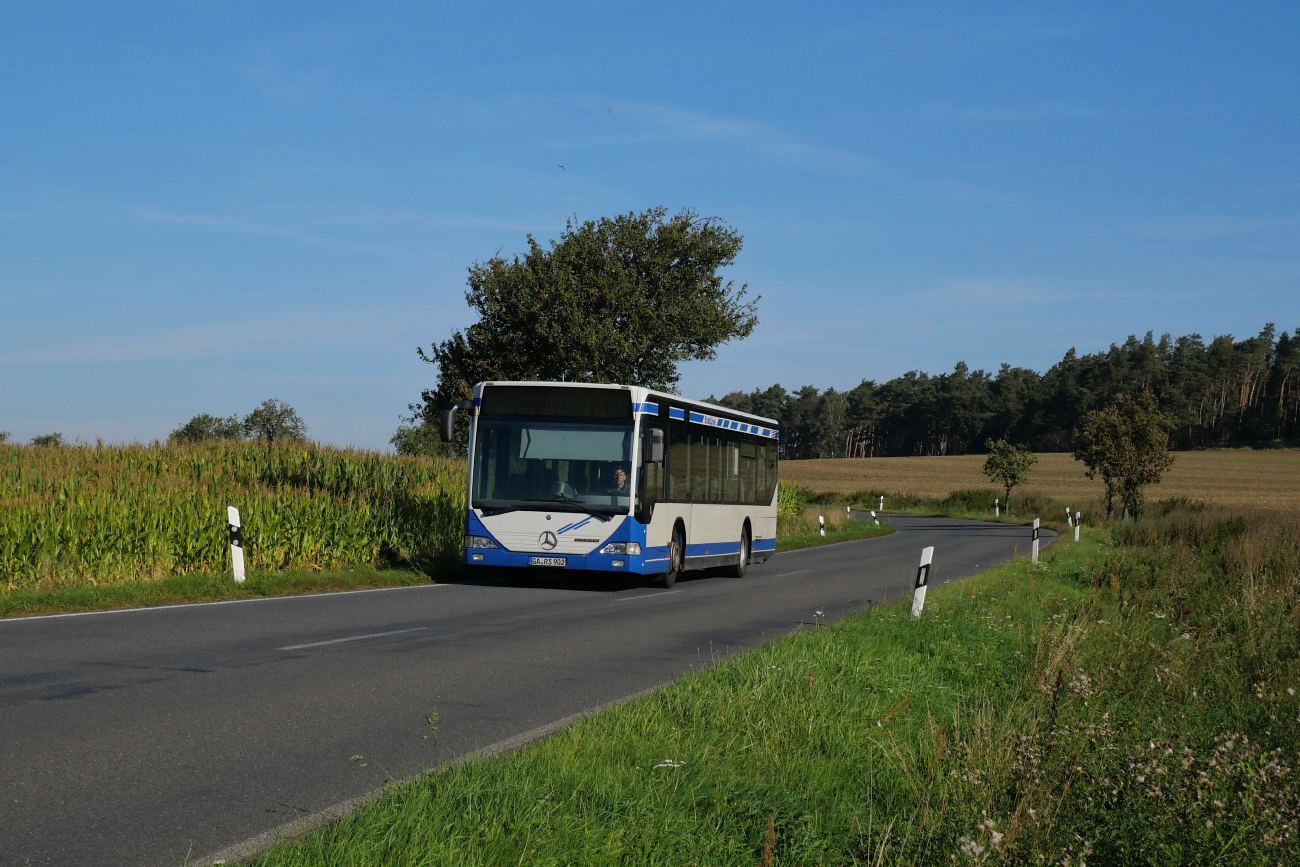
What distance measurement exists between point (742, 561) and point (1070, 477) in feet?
294

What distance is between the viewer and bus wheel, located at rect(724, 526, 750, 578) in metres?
23.4

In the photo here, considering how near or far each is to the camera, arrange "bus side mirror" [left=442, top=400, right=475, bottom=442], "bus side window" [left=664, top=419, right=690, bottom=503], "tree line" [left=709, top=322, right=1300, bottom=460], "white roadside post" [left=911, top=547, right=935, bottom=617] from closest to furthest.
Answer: "white roadside post" [left=911, top=547, right=935, bottom=617]
"bus side mirror" [left=442, top=400, right=475, bottom=442]
"bus side window" [left=664, top=419, right=690, bottom=503]
"tree line" [left=709, top=322, right=1300, bottom=460]

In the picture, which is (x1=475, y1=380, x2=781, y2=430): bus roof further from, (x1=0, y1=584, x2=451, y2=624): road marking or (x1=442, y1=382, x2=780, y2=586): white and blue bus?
(x1=0, y1=584, x2=451, y2=624): road marking

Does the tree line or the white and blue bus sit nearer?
the white and blue bus

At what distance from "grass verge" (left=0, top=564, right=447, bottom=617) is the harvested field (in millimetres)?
61189

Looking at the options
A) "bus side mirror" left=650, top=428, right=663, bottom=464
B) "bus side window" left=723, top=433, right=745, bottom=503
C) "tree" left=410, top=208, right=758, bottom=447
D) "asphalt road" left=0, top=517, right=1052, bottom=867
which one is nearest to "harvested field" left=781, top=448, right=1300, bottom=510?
"tree" left=410, top=208, right=758, bottom=447

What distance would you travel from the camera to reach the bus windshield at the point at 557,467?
17844 mm

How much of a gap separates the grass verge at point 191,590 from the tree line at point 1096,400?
105 metres

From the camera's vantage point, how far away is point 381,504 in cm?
2223

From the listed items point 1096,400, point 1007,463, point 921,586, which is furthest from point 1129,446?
point 1096,400

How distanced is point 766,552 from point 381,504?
879 cm

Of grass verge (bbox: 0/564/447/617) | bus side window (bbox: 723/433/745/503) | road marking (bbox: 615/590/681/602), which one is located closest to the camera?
grass verge (bbox: 0/564/447/617)

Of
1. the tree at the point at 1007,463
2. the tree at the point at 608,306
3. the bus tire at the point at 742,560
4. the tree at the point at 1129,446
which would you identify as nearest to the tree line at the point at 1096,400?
the tree at the point at 1007,463

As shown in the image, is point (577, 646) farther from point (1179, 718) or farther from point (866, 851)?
point (866, 851)
